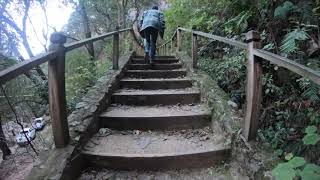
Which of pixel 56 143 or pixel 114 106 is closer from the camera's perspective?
pixel 56 143

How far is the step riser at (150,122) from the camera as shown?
380cm

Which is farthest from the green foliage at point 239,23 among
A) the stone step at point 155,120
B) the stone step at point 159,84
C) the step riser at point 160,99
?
the stone step at point 155,120

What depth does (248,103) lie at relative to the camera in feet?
9.22

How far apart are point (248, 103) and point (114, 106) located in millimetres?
2296

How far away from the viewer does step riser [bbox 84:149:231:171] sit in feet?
9.95

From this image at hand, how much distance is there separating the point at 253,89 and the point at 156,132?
151 cm

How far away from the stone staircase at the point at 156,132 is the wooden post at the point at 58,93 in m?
0.36

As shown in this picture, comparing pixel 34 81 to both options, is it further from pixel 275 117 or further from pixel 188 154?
Answer: pixel 275 117

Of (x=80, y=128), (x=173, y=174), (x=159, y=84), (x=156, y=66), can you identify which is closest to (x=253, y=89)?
(x=173, y=174)

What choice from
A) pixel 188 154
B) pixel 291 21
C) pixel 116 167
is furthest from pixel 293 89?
pixel 116 167

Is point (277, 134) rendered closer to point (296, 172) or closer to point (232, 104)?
point (296, 172)

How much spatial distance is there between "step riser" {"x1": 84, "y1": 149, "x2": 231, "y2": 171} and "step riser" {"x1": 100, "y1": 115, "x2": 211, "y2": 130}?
77cm

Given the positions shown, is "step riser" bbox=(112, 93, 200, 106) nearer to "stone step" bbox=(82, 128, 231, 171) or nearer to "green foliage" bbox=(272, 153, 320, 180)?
"stone step" bbox=(82, 128, 231, 171)

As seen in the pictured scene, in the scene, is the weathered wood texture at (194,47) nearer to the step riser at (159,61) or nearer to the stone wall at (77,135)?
the stone wall at (77,135)
